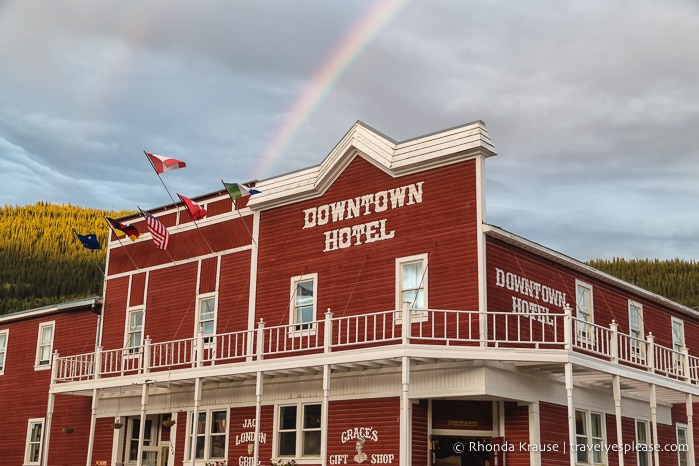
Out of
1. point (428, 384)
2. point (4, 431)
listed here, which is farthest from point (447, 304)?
point (4, 431)

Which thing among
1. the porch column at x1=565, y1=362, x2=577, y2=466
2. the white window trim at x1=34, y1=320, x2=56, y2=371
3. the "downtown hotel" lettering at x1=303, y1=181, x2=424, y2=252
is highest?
the "downtown hotel" lettering at x1=303, y1=181, x2=424, y2=252

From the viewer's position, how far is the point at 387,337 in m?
23.4

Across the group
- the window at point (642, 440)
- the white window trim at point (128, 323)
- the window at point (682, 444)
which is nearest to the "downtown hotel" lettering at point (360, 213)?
the white window trim at point (128, 323)

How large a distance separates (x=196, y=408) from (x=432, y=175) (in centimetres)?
900

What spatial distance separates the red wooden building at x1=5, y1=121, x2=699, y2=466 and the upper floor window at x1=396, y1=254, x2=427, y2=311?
50 millimetres

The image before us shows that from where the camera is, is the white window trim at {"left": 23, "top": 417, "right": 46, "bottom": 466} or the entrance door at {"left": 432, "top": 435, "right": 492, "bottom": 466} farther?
the white window trim at {"left": 23, "top": 417, "right": 46, "bottom": 466}

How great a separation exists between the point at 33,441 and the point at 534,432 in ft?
68.7

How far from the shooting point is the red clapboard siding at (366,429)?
2230 cm

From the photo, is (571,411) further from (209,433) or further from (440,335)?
(209,433)

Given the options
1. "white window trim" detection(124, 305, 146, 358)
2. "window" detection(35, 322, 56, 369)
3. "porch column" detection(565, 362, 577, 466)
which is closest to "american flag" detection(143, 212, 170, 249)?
"white window trim" detection(124, 305, 146, 358)

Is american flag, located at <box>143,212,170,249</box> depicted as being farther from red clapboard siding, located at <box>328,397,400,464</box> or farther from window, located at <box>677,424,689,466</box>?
window, located at <box>677,424,689,466</box>

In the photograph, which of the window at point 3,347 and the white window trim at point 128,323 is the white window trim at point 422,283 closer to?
the white window trim at point 128,323

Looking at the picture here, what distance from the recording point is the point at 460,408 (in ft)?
73.1

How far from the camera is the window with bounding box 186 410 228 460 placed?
2636 centimetres
